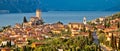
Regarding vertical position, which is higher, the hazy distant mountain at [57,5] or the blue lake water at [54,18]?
the blue lake water at [54,18]

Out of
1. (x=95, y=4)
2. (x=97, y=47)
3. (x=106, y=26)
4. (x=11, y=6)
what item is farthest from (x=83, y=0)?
(x=97, y=47)

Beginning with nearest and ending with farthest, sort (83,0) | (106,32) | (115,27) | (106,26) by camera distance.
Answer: (106,32) < (115,27) < (106,26) < (83,0)

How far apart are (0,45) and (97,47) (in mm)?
6098

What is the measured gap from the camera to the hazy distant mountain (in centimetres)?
12800

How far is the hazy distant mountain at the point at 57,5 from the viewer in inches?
5039

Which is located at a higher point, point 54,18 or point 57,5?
point 54,18

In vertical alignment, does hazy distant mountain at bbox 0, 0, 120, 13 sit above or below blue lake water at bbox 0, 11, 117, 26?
below

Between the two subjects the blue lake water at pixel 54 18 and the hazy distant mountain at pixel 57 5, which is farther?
the hazy distant mountain at pixel 57 5

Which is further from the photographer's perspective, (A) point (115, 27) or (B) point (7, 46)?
(A) point (115, 27)

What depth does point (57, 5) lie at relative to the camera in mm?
166000

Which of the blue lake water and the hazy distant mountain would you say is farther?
the hazy distant mountain

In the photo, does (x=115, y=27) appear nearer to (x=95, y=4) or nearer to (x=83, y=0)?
(x=95, y=4)

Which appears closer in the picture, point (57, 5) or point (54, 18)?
point (54, 18)

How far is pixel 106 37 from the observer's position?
28.7 meters
